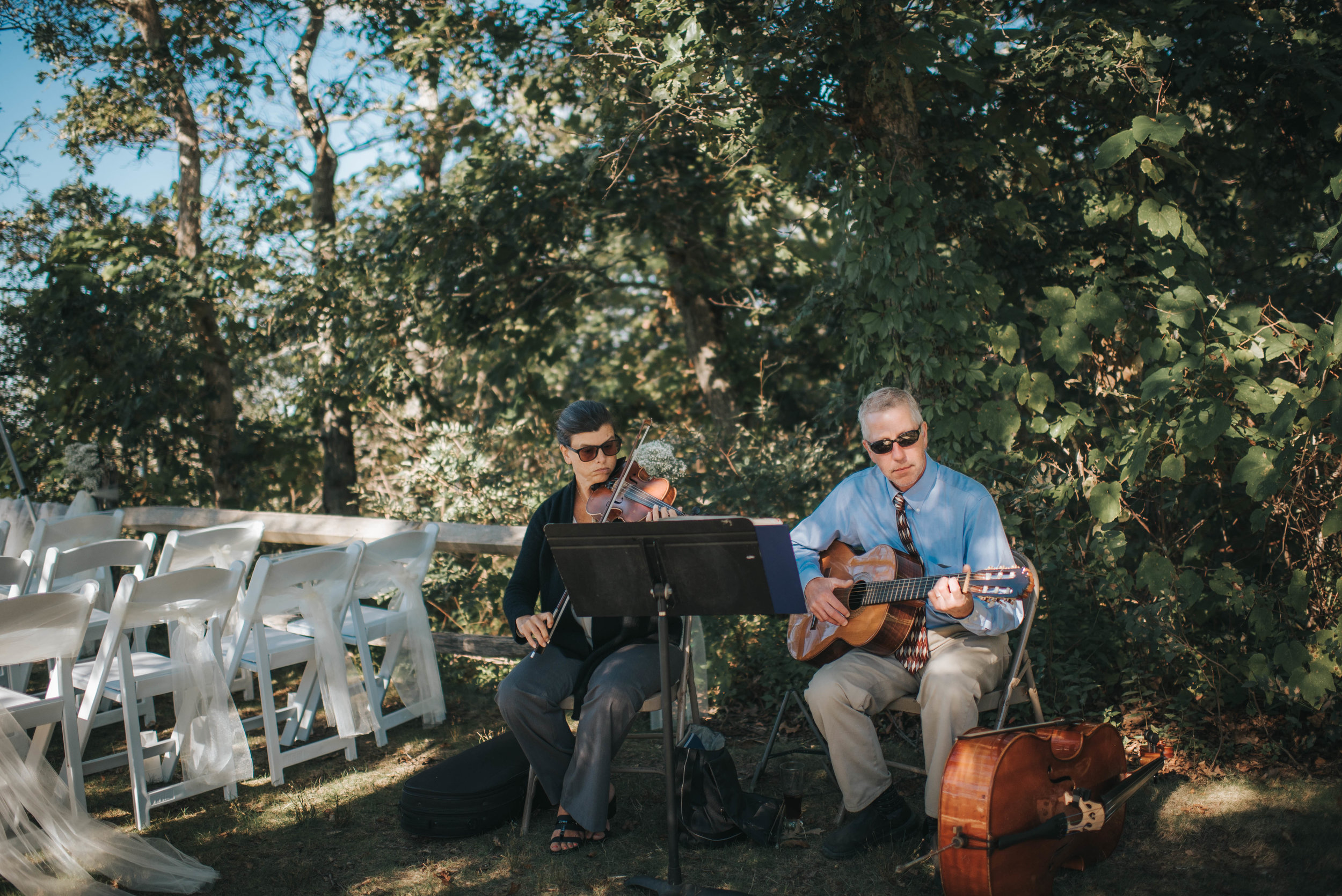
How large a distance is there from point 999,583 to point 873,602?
0.48m

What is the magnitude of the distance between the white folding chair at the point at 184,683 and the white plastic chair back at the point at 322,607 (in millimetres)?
100

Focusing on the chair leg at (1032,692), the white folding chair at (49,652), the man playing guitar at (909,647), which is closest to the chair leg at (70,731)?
the white folding chair at (49,652)

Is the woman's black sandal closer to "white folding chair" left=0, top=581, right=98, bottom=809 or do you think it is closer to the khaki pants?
the khaki pants

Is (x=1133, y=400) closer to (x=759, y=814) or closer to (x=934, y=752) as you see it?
(x=934, y=752)

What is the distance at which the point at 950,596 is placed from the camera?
2.66 m

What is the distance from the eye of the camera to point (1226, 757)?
3.37 meters

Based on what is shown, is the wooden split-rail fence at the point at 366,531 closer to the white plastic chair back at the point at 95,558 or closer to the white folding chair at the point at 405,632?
the white folding chair at the point at 405,632

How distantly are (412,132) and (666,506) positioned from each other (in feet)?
25.9

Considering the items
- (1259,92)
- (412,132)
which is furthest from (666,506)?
(412,132)

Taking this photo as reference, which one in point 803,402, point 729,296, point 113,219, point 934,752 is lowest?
point 934,752

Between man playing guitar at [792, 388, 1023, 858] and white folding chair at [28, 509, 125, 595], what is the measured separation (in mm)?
3910

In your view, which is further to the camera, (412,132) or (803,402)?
(412,132)

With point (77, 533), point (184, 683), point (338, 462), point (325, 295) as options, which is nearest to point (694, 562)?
point (184, 683)

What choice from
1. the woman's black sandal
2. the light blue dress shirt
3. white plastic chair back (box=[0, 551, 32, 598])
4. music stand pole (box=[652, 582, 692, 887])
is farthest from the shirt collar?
white plastic chair back (box=[0, 551, 32, 598])
